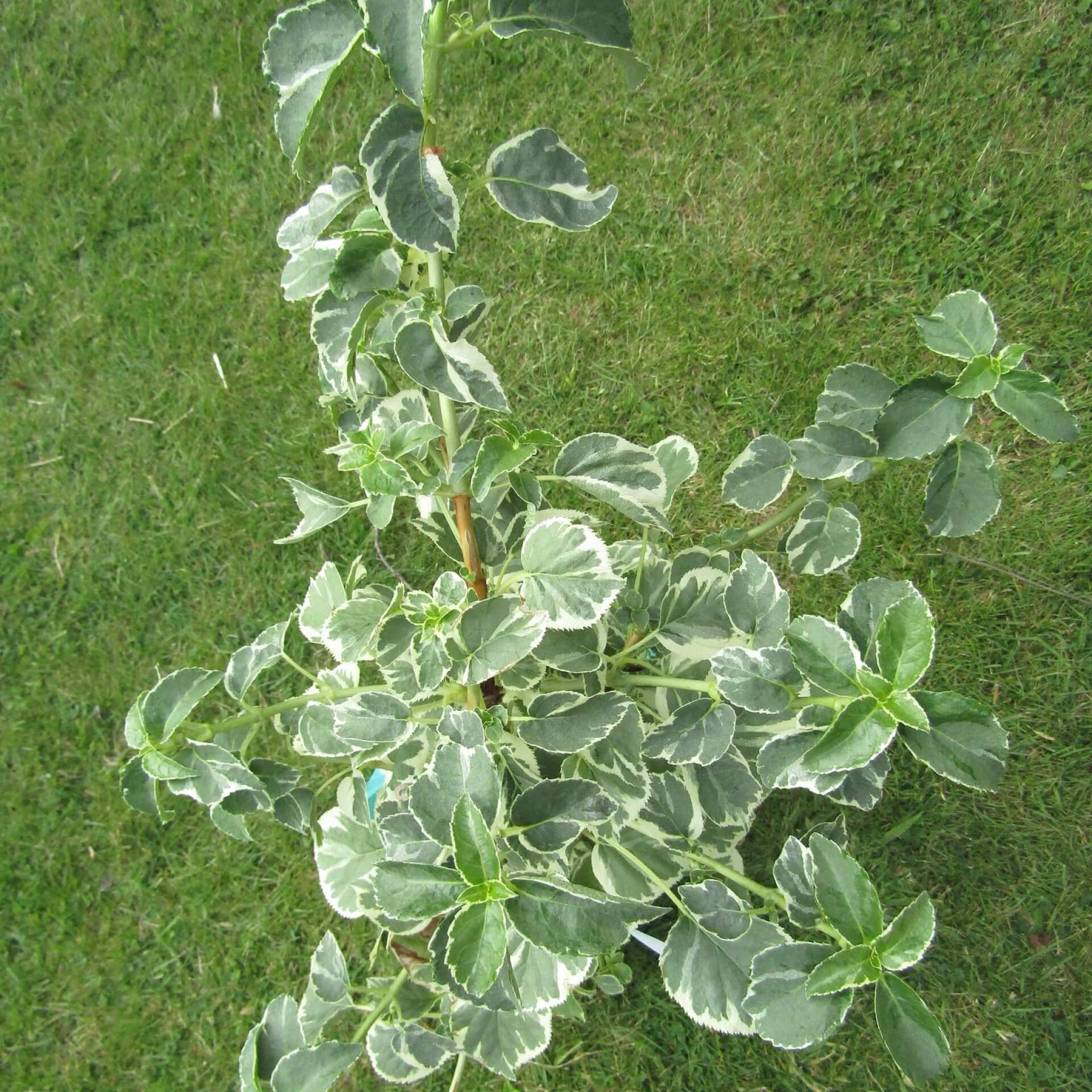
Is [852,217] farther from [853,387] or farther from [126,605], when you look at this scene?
[126,605]

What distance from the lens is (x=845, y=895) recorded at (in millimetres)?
1024

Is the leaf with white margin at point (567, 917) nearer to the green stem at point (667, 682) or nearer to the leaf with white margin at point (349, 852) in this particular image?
the green stem at point (667, 682)

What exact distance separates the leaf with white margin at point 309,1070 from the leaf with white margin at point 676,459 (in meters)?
0.91

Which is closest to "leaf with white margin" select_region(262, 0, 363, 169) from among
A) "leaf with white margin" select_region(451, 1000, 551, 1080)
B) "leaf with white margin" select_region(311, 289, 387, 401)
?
"leaf with white margin" select_region(311, 289, 387, 401)

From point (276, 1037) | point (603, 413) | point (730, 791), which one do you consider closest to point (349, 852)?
point (276, 1037)

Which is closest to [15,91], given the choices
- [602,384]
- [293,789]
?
[602,384]

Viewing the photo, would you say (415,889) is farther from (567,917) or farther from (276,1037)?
(276,1037)

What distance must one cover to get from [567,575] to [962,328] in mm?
572

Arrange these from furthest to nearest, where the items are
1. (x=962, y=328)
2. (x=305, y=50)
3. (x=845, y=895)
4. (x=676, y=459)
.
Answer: (x=676, y=459) → (x=962, y=328) → (x=845, y=895) → (x=305, y=50)

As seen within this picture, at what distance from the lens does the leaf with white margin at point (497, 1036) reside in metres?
1.41

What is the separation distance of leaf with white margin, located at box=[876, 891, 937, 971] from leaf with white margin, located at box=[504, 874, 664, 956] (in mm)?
261

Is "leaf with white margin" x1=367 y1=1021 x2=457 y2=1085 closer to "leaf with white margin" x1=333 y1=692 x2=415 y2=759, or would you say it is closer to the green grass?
"leaf with white margin" x1=333 y1=692 x2=415 y2=759

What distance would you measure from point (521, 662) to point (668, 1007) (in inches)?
44.3

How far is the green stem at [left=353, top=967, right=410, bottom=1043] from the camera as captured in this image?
4.42 feet
